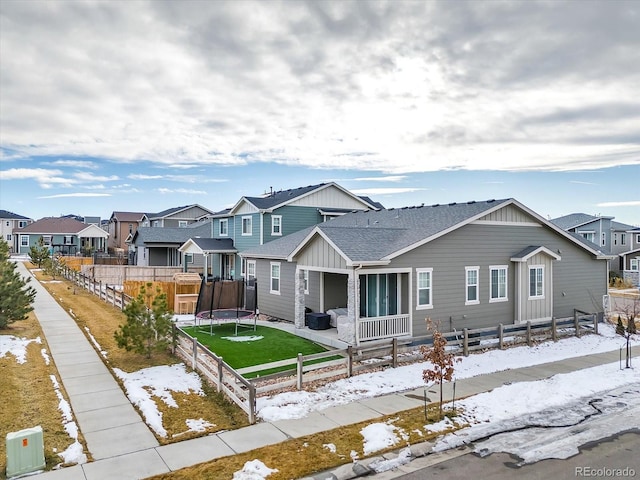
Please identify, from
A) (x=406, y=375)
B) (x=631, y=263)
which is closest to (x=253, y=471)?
(x=406, y=375)

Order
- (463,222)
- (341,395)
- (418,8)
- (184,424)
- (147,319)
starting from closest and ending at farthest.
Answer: (184,424), (341,395), (147,319), (418,8), (463,222)

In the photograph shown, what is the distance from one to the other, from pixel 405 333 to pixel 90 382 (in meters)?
10.2

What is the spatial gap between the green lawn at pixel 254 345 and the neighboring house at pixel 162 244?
24.5 metres

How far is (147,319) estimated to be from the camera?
46.3ft

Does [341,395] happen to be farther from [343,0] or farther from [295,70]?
[295,70]

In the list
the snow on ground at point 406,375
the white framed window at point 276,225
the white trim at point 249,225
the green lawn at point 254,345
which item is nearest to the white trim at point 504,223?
the snow on ground at point 406,375

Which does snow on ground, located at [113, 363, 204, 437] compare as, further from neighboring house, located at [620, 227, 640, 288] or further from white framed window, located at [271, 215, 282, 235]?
neighboring house, located at [620, 227, 640, 288]

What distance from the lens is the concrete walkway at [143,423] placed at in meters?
7.75

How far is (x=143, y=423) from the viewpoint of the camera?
9.52 m

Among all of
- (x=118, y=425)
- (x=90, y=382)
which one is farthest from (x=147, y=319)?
(x=118, y=425)

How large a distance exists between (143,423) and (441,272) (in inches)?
460

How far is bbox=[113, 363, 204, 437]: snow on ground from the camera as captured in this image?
9.99 metres

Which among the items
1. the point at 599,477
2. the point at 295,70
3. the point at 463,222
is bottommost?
the point at 599,477

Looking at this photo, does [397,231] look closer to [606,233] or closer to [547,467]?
[547,467]
